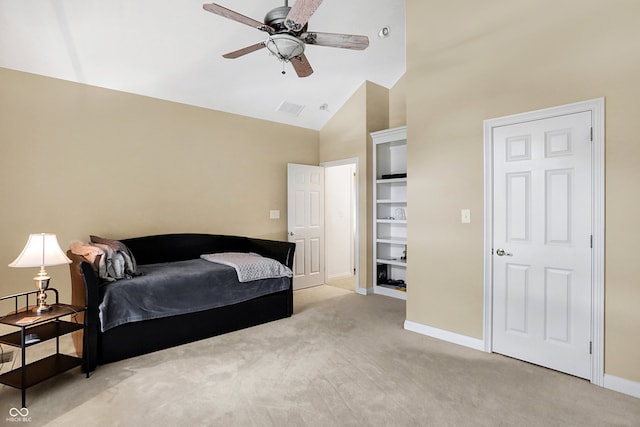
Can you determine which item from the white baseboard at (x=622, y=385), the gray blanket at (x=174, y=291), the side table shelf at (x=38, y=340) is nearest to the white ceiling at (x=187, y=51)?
the gray blanket at (x=174, y=291)

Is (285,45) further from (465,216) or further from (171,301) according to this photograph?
(171,301)

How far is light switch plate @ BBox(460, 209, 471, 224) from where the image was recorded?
10.2 feet

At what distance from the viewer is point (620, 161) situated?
7.66 ft

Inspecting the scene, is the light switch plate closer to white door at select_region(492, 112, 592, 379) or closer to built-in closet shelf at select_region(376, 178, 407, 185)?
white door at select_region(492, 112, 592, 379)

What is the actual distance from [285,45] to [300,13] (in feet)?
1.03

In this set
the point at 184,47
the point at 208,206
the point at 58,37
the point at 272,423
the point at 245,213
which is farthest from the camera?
the point at 245,213

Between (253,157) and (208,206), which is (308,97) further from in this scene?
(208,206)

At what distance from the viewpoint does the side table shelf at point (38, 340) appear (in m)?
2.16

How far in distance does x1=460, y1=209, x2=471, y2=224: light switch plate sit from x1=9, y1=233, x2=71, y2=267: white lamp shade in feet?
10.6

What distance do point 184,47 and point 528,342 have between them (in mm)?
4212

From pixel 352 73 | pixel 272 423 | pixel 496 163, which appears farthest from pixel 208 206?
pixel 496 163

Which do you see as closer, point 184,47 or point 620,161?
point 620,161

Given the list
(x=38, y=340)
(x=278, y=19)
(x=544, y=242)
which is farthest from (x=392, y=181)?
(x=38, y=340)

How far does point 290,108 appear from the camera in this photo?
16.7ft
